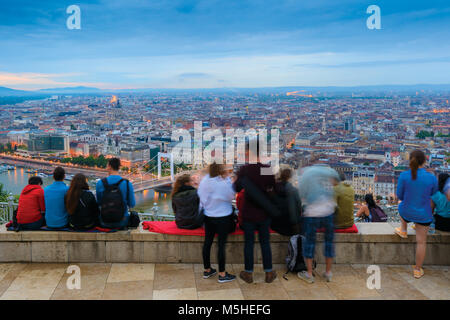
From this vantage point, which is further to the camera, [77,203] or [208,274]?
[77,203]

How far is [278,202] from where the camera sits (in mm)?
2375

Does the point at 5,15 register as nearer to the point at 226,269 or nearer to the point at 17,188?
the point at 17,188

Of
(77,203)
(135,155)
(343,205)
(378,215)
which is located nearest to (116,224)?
(77,203)

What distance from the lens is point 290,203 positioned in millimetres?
2416

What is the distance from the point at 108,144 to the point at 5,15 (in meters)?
30.7

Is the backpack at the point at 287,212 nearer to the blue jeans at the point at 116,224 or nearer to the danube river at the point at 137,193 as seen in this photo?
the blue jeans at the point at 116,224

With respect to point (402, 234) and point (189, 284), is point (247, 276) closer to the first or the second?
point (189, 284)

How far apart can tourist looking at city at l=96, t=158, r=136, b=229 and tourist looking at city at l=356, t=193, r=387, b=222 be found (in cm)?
204

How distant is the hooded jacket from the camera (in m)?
2.59

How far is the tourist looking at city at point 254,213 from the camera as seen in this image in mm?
2227

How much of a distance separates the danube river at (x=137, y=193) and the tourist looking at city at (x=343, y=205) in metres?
14.5

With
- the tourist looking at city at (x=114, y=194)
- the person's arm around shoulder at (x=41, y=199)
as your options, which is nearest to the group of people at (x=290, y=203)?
the tourist looking at city at (x=114, y=194)

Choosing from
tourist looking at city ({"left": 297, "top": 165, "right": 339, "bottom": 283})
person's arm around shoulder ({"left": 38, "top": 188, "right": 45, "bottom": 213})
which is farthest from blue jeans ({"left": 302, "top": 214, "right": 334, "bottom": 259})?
person's arm around shoulder ({"left": 38, "top": 188, "right": 45, "bottom": 213})

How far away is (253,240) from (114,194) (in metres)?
0.88
